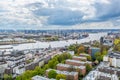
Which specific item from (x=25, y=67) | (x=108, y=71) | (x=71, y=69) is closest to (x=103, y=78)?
(x=108, y=71)

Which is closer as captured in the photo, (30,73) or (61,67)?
(30,73)

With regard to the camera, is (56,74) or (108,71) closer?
(56,74)

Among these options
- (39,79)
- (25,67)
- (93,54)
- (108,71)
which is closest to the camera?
(39,79)

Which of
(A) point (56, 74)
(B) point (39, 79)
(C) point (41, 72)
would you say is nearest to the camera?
(B) point (39, 79)

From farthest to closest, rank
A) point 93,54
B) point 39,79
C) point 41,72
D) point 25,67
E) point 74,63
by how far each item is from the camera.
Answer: point 93,54, point 74,63, point 25,67, point 41,72, point 39,79

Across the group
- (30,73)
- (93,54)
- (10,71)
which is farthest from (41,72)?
(93,54)

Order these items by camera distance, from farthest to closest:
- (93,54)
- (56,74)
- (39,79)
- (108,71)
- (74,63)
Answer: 1. (93,54)
2. (74,63)
3. (108,71)
4. (56,74)
5. (39,79)

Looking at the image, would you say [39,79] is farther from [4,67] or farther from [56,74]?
[4,67]

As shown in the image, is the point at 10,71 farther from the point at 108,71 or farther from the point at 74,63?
the point at 108,71
